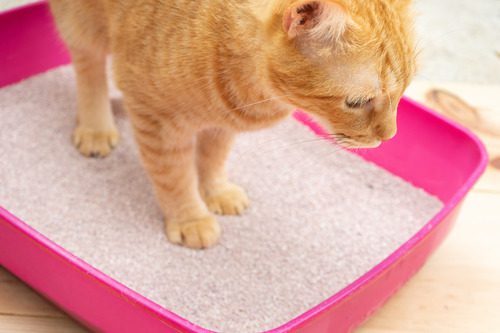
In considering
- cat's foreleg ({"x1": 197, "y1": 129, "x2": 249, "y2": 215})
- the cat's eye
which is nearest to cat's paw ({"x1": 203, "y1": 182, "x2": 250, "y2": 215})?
cat's foreleg ({"x1": 197, "y1": 129, "x2": 249, "y2": 215})

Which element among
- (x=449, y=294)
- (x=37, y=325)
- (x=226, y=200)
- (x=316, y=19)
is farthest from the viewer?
(x=226, y=200)

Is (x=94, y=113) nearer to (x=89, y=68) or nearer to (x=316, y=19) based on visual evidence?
(x=89, y=68)

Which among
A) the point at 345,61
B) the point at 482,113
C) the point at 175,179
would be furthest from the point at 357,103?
the point at 482,113

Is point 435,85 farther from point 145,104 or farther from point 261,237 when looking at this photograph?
point 145,104

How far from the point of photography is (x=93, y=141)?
54.4 inches

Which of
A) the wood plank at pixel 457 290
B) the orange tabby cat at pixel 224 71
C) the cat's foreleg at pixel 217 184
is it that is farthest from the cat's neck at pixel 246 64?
the wood plank at pixel 457 290

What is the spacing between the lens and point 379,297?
1049mm

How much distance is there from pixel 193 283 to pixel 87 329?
18cm

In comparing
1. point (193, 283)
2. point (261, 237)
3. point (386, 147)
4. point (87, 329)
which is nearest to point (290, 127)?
point (386, 147)

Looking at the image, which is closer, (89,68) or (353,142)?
(353,142)

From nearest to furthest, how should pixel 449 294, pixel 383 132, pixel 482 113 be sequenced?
pixel 383 132
pixel 449 294
pixel 482 113

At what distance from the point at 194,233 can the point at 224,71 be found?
0.35 metres

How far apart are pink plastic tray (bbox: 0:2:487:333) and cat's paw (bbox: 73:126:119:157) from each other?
0.89 ft

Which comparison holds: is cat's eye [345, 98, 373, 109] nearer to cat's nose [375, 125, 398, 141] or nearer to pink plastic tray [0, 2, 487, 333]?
cat's nose [375, 125, 398, 141]
